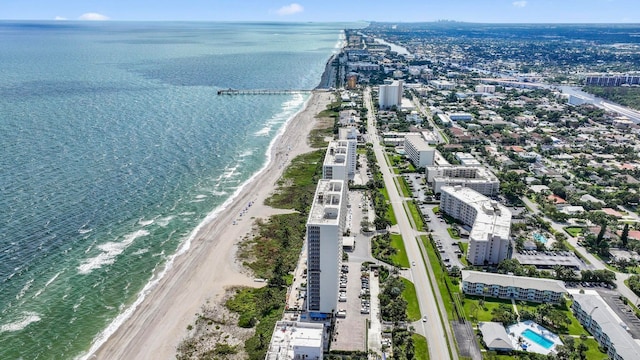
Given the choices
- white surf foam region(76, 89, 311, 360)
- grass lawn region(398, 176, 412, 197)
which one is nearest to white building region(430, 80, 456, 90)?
grass lawn region(398, 176, 412, 197)

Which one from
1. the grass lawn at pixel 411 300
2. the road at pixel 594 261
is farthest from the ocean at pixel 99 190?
the road at pixel 594 261

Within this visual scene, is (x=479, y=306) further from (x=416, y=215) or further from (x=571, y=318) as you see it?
(x=416, y=215)

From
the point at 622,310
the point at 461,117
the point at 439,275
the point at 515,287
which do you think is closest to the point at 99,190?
the point at 439,275

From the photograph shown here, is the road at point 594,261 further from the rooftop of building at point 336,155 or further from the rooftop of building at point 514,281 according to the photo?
the rooftop of building at point 336,155

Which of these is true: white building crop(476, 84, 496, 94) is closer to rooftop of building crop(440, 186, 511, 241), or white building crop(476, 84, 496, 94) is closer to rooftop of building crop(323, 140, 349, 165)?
rooftop of building crop(440, 186, 511, 241)

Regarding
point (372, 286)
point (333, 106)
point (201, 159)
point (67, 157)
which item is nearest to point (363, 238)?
point (372, 286)

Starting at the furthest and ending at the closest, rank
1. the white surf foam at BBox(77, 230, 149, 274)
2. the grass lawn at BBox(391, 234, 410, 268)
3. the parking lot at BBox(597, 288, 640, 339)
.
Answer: the grass lawn at BBox(391, 234, 410, 268), the white surf foam at BBox(77, 230, 149, 274), the parking lot at BBox(597, 288, 640, 339)
